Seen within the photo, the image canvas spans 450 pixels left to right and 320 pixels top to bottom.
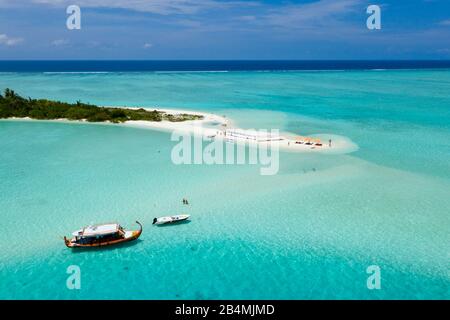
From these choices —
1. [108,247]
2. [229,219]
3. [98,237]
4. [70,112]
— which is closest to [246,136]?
[229,219]

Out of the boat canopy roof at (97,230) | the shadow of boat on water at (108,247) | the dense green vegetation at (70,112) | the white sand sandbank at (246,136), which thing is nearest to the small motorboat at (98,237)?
the boat canopy roof at (97,230)

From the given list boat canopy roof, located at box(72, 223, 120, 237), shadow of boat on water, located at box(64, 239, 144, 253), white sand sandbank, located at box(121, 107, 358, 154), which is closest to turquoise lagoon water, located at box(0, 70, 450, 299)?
shadow of boat on water, located at box(64, 239, 144, 253)

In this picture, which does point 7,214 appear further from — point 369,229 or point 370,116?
point 370,116

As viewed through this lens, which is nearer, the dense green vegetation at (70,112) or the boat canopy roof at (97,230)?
the boat canopy roof at (97,230)

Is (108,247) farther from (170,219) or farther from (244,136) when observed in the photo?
(244,136)

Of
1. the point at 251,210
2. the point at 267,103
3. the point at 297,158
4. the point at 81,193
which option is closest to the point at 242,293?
the point at 251,210

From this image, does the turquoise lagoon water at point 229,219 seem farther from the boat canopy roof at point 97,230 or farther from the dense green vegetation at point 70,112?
the dense green vegetation at point 70,112
